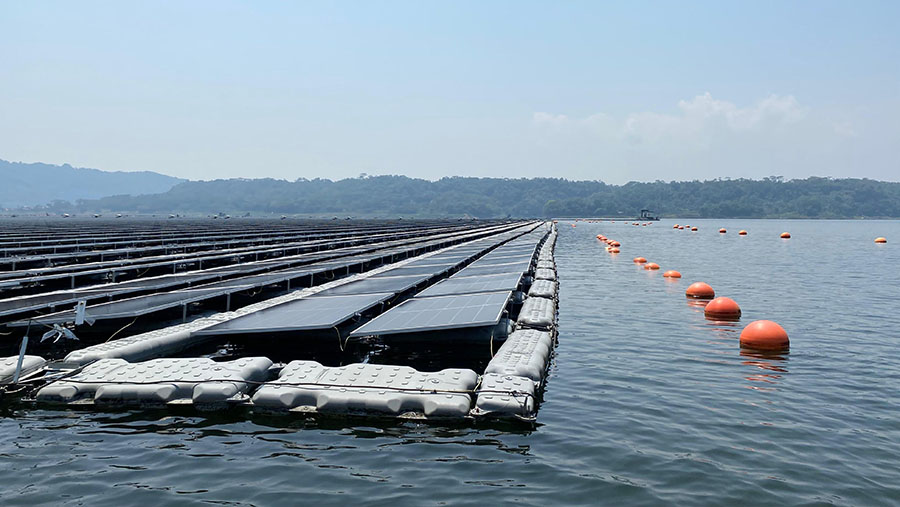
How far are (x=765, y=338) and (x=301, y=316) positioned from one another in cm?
1132

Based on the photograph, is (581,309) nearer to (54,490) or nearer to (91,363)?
(91,363)

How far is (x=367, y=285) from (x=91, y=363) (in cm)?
1053

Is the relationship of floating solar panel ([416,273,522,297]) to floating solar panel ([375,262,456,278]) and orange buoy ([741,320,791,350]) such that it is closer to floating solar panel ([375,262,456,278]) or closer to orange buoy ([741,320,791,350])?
floating solar panel ([375,262,456,278])

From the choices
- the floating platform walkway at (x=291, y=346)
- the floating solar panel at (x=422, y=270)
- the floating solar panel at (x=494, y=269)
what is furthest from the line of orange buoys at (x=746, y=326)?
the floating solar panel at (x=422, y=270)

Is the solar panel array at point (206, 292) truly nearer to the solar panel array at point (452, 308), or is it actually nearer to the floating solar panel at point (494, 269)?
the floating solar panel at point (494, 269)

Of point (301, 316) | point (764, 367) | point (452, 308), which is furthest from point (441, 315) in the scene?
point (764, 367)

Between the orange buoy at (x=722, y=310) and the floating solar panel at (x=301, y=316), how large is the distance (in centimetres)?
1087

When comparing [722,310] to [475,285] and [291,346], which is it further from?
[291,346]

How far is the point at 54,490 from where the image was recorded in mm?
7605

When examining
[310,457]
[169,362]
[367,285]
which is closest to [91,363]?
[169,362]

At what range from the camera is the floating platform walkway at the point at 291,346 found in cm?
1030

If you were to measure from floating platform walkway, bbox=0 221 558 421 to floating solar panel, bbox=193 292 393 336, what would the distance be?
50 mm

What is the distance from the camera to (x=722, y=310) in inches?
871

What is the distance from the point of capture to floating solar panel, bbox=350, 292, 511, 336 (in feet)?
44.3
